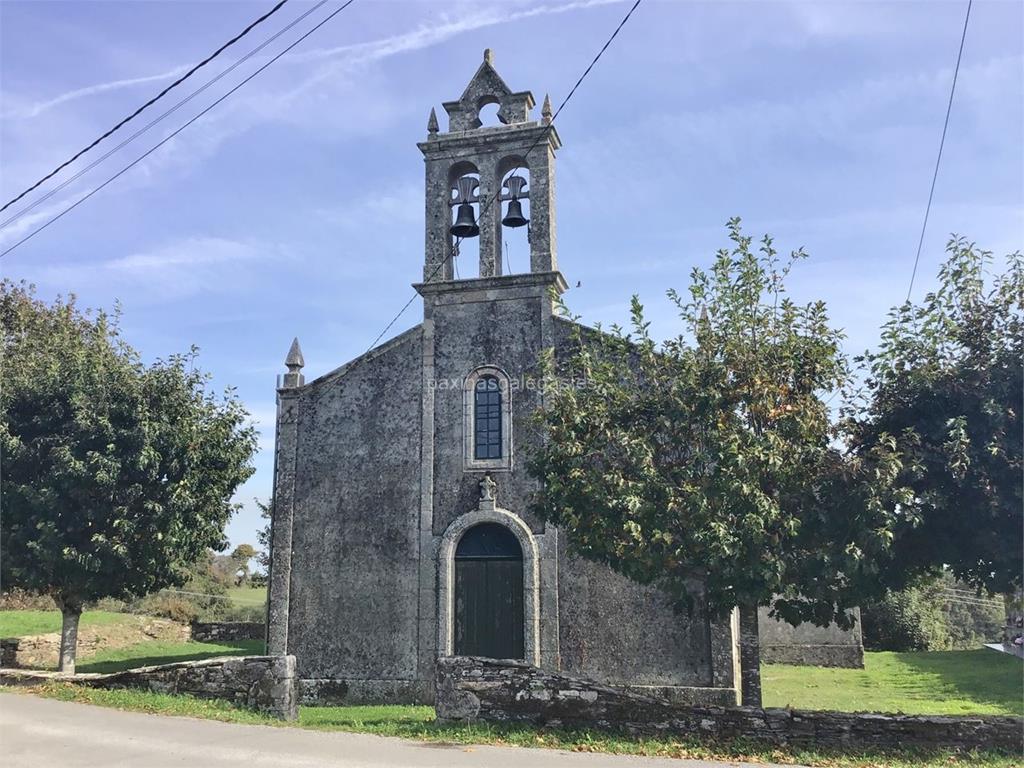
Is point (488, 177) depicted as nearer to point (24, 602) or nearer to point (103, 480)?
point (103, 480)

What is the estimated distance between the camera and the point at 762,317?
13.1m

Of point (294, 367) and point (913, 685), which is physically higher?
point (294, 367)

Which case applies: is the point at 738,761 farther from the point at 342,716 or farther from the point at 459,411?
the point at 459,411

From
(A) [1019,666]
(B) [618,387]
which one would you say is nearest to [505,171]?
(B) [618,387]

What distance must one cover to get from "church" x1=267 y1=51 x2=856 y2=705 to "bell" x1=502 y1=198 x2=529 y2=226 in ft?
0.10

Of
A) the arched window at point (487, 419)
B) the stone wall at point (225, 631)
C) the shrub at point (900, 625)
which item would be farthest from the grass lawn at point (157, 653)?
the shrub at point (900, 625)

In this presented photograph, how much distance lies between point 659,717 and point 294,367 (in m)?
11.9

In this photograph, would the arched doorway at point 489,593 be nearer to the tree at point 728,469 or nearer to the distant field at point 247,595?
the tree at point 728,469

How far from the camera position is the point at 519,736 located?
38.0 feet

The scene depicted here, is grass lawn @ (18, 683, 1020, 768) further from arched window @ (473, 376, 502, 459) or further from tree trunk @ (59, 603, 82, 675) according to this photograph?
arched window @ (473, 376, 502, 459)

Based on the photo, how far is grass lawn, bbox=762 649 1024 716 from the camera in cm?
1619

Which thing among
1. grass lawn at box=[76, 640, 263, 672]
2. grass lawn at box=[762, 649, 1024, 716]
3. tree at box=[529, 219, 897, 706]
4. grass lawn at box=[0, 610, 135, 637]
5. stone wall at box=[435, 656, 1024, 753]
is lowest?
grass lawn at box=[762, 649, 1024, 716]

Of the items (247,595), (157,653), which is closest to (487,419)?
(157,653)

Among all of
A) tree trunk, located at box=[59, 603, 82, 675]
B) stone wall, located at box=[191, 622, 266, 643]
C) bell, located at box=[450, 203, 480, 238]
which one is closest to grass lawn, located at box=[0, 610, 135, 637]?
stone wall, located at box=[191, 622, 266, 643]
